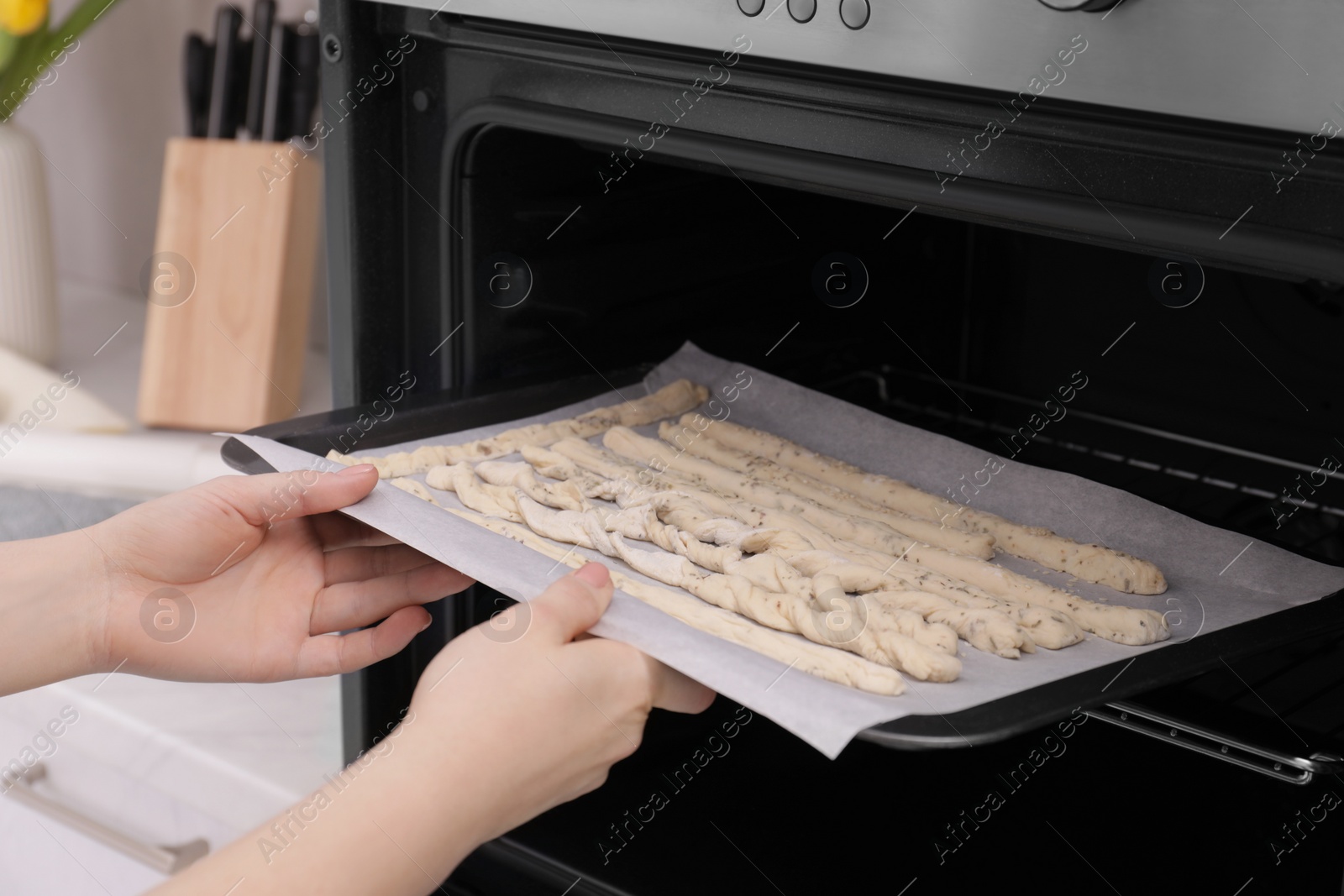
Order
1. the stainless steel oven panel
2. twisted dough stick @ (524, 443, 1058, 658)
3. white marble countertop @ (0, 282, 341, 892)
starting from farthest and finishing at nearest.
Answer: white marble countertop @ (0, 282, 341, 892) < twisted dough stick @ (524, 443, 1058, 658) < the stainless steel oven panel

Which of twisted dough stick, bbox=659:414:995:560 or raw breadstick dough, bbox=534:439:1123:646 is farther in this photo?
twisted dough stick, bbox=659:414:995:560

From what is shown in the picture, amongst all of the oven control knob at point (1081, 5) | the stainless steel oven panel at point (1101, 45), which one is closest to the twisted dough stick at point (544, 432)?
the stainless steel oven panel at point (1101, 45)

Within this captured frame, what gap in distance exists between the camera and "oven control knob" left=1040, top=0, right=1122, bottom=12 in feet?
1.92

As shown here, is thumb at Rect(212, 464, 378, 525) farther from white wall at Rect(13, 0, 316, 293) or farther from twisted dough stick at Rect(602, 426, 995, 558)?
white wall at Rect(13, 0, 316, 293)

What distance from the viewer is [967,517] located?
3.31ft

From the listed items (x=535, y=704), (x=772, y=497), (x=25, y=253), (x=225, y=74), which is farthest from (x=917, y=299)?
(x=25, y=253)

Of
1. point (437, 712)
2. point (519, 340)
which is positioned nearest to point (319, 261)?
point (519, 340)

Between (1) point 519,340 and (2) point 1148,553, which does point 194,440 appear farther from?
(2) point 1148,553

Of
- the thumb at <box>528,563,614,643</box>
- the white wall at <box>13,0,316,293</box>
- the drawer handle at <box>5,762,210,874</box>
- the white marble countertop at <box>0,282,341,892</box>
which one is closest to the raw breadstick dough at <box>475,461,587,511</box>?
the thumb at <box>528,563,614,643</box>

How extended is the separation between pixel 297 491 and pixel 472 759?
0.29m

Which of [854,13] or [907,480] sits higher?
[854,13]

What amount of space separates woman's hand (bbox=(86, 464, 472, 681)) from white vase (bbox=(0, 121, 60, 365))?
47.5 inches

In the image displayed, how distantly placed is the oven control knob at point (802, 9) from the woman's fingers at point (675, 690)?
0.39 m

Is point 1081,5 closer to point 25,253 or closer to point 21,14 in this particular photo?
point 21,14
